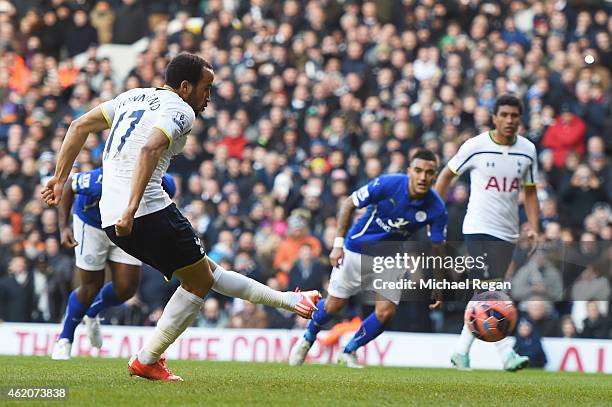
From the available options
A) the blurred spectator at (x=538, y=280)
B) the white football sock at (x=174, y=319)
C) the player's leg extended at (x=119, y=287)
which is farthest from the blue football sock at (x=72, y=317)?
the blurred spectator at (x=538, y=280)

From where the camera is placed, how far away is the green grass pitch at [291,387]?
24.7 ft

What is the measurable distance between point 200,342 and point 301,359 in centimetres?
379

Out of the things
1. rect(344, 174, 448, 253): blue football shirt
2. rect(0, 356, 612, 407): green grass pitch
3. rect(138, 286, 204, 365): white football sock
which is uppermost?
rect(344, 174, 448, 253): blue football shirt

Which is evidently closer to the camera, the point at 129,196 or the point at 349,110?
the point at 129,196

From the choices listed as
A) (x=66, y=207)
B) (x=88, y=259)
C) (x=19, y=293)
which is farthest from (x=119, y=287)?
(x=19, y=293)

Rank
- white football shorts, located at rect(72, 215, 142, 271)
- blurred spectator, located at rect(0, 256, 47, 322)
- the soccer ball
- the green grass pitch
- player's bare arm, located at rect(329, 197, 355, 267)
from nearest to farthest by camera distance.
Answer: the green grass pitch → the soccer ball → player's bare arm, located at rect(329, 197, 355, 267) → white football shorts, located at rect(72, 215, 142, 271) → blurred spectator, located at rect(0, 256, 47, 322)

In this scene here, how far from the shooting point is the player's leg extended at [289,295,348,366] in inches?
506

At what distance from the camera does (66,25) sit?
2420cm

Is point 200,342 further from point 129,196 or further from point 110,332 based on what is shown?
point 129,196

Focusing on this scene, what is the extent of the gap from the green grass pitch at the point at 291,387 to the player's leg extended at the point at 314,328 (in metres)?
1.08

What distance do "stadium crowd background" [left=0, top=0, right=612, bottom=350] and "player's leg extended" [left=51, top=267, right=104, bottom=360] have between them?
15.0 feet

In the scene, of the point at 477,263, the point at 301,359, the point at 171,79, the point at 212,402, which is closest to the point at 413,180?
the point at 477,263

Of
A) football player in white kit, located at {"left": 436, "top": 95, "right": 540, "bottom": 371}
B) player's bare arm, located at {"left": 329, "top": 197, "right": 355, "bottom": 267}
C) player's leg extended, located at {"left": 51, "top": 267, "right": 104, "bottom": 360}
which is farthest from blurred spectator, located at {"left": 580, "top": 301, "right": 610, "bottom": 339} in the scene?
player's leg extended, located at {"left": 51, "top": 267, "right": 104, "bottom": 360}

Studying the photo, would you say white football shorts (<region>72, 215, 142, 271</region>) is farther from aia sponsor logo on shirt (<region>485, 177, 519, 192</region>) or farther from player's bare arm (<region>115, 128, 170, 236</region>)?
player's bare arm (<region>115, 128, 170, 236</region>)
